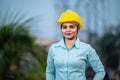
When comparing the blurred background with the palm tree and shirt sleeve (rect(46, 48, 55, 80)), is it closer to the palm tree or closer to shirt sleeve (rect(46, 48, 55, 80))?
the palm tree

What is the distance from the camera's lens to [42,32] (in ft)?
18.8

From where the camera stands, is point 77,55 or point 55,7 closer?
point 77,55

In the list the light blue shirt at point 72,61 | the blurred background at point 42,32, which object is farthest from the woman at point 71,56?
the blurred background at point 42,32

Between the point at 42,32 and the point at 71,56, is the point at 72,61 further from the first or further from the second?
the point at 42,32

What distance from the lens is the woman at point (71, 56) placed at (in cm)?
229

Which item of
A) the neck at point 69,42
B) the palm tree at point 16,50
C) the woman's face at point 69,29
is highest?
the woman's face at point 69,29

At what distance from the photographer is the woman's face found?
2332 millimetres

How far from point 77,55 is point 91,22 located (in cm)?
421

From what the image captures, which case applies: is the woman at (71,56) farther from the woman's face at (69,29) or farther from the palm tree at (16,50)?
the palm tree at (16,50)

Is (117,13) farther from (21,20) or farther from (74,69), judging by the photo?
(74,69)

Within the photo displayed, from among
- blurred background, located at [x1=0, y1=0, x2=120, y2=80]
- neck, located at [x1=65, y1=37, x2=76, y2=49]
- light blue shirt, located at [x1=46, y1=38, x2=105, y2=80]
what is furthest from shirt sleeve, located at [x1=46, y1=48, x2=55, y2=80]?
blurred background, located at [x1=0, y1=0, x2=120, y2=80]

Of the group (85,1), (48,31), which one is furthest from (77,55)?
(85,1)

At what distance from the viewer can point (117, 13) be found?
21.7ft

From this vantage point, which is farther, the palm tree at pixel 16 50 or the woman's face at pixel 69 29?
the palm tree at pixel 16 50
